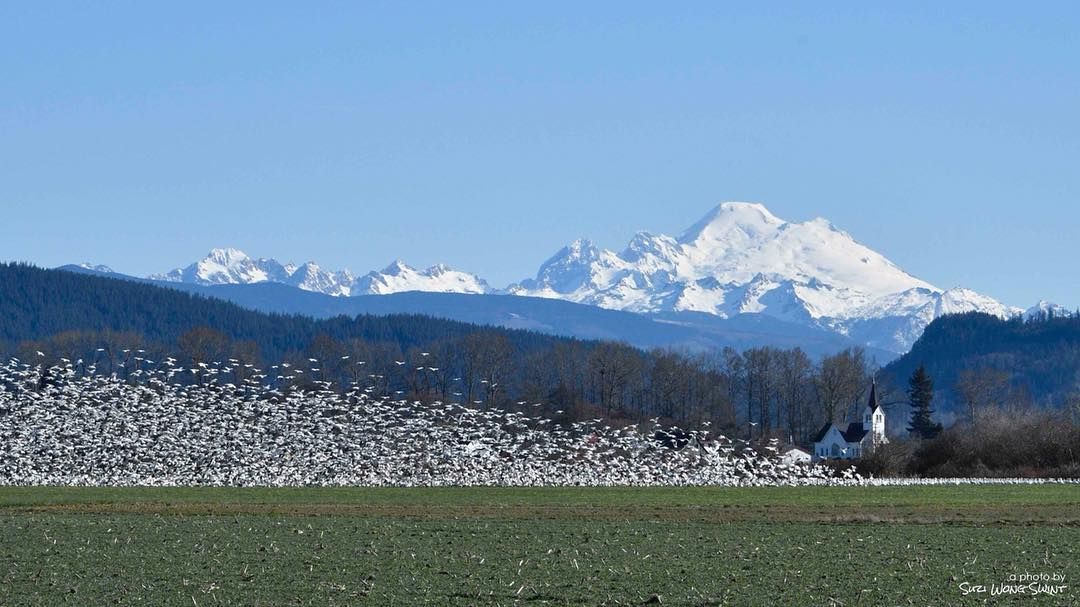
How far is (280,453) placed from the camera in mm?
87812

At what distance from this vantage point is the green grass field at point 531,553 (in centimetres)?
2477

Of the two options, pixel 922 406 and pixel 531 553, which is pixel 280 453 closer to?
pixel 531 553

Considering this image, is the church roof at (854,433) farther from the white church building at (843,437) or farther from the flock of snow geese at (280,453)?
the flock of snow geese at (280,453)

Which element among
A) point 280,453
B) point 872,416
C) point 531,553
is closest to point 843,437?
point 872,416

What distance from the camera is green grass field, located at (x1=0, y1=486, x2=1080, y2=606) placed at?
24766 millimetres

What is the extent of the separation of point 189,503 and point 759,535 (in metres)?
26.3

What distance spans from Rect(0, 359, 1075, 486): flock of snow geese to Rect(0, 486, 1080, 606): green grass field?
29040 mm

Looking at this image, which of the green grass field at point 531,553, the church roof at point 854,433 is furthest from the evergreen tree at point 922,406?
the green grass field at point 531,553

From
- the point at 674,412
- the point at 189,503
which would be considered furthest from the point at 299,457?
the point at 674,412

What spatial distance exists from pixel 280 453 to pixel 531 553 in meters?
58.5

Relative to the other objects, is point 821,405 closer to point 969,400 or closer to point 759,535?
point 969,400

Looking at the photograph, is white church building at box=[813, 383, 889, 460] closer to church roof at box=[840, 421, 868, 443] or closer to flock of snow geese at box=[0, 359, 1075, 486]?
church roof at box=[840, 421, 868, 443]

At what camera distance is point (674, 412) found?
160625mm

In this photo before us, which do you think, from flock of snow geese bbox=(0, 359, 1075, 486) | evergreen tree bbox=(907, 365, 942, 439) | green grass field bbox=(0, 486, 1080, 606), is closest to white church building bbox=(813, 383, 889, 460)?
evergreen tree bbox=(907, 365, 942, 439)
